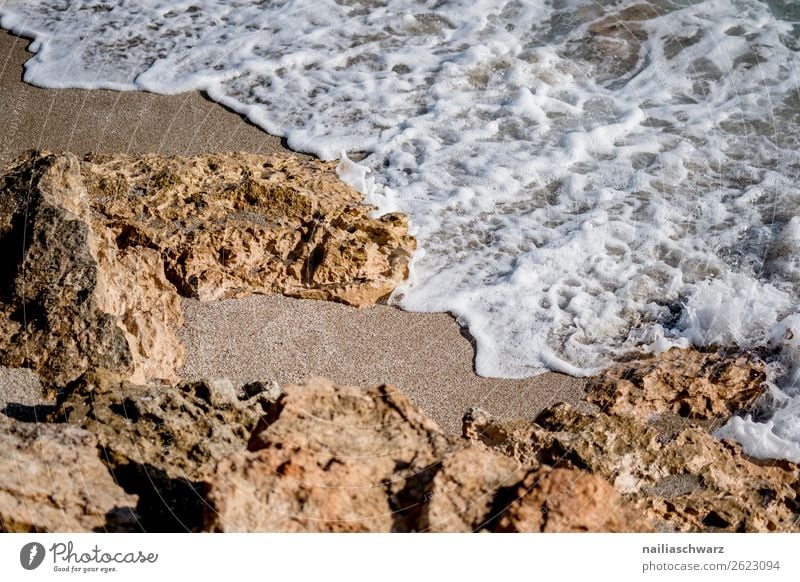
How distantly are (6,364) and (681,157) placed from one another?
447cm

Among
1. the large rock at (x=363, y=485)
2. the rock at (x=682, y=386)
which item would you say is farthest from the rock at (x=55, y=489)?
the rock at (x=682, y=386)

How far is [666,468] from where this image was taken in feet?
11.5

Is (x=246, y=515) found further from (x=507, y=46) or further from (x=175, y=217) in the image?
(x=507, y=46)

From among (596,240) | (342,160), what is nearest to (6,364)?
(342,160)

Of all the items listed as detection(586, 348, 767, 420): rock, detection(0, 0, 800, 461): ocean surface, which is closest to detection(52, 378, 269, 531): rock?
detection(0, 0, 800, 461): ocean surface

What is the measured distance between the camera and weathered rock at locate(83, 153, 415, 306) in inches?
174

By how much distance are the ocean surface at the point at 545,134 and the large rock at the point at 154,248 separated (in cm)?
43

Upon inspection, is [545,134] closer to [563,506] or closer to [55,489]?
[563,506]

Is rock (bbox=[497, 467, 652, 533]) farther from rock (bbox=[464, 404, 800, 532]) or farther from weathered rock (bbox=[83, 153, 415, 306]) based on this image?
weathered rock (bbox=[83, 153, 415, 306])

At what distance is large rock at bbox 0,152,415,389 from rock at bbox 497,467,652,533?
1696 millimetres

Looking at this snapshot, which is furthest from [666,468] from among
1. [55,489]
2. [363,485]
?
[55,489]

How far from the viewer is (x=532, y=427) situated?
3.54 meters

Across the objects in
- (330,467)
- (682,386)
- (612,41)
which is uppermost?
(330,467)

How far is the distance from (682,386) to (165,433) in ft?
7.95
